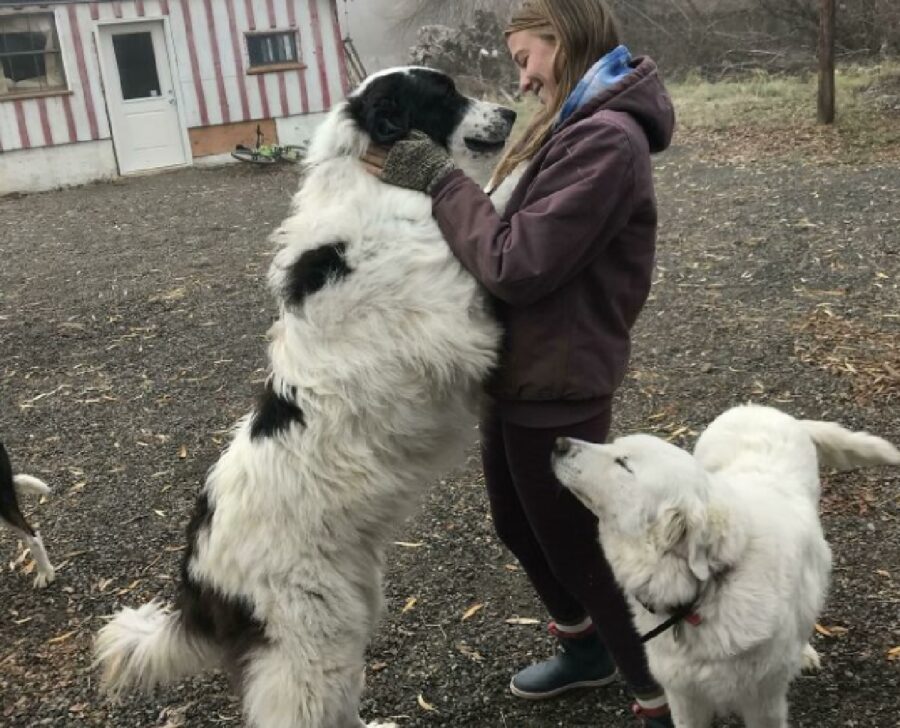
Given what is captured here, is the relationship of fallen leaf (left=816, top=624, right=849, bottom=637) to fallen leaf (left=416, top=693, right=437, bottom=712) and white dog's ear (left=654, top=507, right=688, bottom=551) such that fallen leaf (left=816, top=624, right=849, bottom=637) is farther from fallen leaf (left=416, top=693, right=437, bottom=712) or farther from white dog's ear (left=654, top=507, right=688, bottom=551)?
fallen leaf (left=416, top=693, right=437, bottom=712)

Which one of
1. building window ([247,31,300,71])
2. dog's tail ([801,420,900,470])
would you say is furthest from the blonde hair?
building window ([247,31,300,71])

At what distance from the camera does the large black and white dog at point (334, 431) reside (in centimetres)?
238

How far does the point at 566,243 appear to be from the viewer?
2.07 metres

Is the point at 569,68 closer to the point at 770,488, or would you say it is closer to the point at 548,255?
the point at 548,255

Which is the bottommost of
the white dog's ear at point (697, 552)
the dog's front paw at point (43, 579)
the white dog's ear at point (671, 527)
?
the dog's front paw at point (43, 579)

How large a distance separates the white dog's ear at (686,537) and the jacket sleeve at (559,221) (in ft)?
2.24

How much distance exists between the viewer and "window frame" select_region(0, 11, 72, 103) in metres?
15.7

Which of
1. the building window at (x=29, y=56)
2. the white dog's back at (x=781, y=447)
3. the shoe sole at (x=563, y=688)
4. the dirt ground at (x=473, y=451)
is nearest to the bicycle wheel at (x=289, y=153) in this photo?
the building window at (x=29, y=56)

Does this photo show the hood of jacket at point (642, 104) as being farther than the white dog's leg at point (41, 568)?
No

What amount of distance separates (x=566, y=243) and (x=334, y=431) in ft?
2.83

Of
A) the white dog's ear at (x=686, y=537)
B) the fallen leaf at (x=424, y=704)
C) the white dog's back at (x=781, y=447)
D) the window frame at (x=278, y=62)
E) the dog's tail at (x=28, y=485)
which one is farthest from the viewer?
the window frame at (x=278, y=62)

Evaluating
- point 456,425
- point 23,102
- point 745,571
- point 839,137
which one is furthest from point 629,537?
point 23,102

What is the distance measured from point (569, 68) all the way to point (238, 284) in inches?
273

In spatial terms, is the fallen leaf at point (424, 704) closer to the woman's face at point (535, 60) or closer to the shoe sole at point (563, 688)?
the shoe sole at point (563, 688)
